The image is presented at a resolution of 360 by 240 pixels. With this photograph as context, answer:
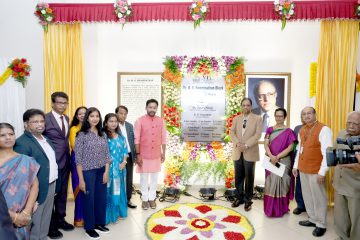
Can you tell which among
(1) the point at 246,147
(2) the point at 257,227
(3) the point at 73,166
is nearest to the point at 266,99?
(1) the point at 246,147

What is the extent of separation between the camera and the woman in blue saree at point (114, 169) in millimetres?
3293

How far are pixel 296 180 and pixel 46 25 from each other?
14.8 ft

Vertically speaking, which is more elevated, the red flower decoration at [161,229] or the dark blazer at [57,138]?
the dark blazer at [57,138]

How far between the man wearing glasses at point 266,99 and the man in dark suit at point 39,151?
3.49 meters

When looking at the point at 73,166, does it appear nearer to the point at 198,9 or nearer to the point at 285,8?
the point at 198,9

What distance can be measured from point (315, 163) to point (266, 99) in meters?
1.84

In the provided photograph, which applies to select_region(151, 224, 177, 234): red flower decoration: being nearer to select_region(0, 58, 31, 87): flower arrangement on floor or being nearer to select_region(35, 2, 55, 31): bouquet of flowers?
select_region(0, 58, 31, 87): flower arrangement on floor

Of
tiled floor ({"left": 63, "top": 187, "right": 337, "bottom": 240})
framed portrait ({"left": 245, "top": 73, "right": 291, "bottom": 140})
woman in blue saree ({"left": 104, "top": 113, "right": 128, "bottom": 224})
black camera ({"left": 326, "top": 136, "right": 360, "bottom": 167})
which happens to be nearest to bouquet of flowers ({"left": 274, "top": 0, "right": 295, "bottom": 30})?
framed portrait ({"left": 245, "top": 73, "right": 291, "bottom": 140})

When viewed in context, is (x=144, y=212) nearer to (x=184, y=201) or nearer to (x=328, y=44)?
(x=184, y=201)

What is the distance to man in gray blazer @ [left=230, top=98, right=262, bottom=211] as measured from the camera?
3.79 meters

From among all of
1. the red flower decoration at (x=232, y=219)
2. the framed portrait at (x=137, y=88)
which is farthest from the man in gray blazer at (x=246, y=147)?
the framed portrait at (x=137, y=88)

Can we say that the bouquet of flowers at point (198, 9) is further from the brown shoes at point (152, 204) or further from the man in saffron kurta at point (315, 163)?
the brown shoes at point (152, 204)

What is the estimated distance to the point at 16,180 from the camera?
6.36 ft

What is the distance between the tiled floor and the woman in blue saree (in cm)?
17
